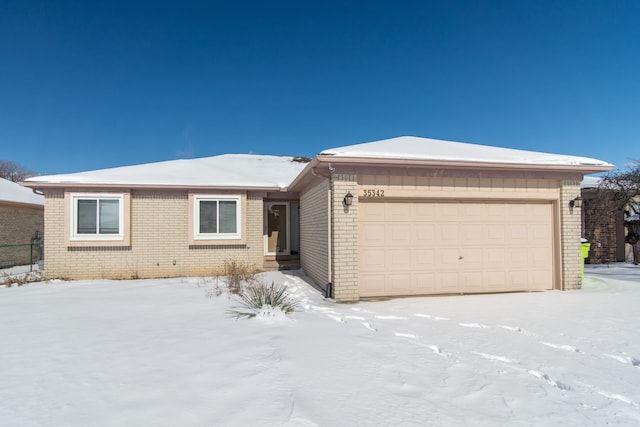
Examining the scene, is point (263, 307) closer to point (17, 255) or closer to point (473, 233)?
point (473, 233)

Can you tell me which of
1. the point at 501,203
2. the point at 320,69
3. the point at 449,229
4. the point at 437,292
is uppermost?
the point at 320,69

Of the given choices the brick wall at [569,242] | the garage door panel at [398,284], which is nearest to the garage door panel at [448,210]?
the garage door panel at [398,284]

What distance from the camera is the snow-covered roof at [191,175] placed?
33.2ft

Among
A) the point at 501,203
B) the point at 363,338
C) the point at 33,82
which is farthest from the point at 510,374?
the point at 33,82

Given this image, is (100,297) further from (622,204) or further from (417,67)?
(622,204)

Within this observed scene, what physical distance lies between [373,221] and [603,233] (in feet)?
42.2

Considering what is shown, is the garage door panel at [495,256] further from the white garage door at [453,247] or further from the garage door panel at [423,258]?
the garage door panel at [423,258]

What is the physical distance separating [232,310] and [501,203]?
6414 mm

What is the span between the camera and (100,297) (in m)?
7.18

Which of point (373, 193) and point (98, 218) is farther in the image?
point (98, 218)

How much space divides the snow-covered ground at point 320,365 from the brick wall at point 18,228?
1088 cm

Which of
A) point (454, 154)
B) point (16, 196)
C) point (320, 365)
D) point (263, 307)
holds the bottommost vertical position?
point (320, 365)

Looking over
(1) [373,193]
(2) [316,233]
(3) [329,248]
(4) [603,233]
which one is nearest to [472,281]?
(1) [373,193]

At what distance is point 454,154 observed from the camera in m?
7.77
